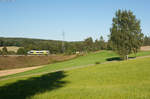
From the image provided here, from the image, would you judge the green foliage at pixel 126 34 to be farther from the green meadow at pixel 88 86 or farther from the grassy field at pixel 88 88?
the grassy field at pixel 88 88

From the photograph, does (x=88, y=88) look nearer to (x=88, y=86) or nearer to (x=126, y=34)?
(x=88, y=86)

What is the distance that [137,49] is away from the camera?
3131 cm

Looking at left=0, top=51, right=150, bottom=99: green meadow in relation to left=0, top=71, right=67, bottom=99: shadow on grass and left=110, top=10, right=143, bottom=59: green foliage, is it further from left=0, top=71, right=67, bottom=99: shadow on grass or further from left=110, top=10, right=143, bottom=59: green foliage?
left=110, top=10, right=143, bottom=59: green foliage

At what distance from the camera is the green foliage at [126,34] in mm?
30500

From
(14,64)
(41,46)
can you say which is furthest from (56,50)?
(14,64)

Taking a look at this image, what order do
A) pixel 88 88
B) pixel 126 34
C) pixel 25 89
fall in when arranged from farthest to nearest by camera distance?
pixel 126 34 < pixel 25 89 < pixel 88 88

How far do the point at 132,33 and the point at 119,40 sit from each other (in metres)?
3.41

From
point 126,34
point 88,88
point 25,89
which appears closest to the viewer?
point 88,88

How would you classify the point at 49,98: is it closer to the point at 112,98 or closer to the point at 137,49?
the point at 112,98

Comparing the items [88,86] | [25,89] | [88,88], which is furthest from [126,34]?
[25,89]

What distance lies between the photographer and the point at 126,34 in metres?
30.8

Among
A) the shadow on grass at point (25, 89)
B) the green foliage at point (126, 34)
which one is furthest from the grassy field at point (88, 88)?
the green foliage at point (126, 34)

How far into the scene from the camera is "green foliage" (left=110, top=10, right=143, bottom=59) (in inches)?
1201

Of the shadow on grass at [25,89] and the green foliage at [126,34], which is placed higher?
the green foliage at [126,34]
